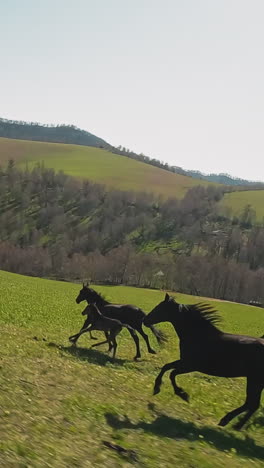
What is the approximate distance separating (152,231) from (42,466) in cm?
15348

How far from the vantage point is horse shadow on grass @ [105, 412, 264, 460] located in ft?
33.2

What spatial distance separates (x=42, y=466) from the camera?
6.93 m

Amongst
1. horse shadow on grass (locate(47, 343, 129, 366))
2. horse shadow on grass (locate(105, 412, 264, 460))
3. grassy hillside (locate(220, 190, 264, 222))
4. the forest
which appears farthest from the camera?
grassy hillside (locate(220, 190, 264, 222))

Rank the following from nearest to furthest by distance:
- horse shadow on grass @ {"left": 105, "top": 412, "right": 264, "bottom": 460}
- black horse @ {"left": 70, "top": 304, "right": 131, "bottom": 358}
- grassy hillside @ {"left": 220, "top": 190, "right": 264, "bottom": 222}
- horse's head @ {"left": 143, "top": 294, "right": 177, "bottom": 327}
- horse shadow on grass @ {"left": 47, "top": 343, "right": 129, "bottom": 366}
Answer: horse shadow on grass @ {"left": 105, "top": 412, "right": 264, "bottom": 460}
horse's head @ {"left": 143, "top": 294, "right": 177, "bottom": 327}
horse shadow on grass @ {"left": 47, "top": 343, "right": 129, "bottom": 366}
black horse @ {"left": 70, "top": 304, "right": 131, "bottom": 358}
grassy hillside @ {"left": 220, "top": 190, "right": 264, "bottom": 222}

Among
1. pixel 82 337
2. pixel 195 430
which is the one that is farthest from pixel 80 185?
pixel 195 430

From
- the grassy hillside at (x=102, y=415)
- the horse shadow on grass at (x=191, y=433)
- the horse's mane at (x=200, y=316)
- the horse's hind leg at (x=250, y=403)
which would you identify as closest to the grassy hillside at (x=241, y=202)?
the grassy hillside at (x=102, y=415)

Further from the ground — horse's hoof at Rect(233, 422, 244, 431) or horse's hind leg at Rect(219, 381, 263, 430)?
horse's hind leg at Rect(219, 381, 263, 430)

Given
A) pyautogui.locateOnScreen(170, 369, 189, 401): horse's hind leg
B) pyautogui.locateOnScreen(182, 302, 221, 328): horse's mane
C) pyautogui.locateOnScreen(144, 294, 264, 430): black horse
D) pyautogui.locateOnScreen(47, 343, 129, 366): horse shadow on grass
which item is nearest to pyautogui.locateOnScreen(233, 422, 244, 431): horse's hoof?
pyautogui.locateOnScreen(144, 294, 264, 430): black horse

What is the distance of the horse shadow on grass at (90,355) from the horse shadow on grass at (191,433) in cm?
543

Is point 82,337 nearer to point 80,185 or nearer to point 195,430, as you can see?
point 195,430

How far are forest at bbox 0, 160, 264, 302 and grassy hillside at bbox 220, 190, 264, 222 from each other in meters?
3.59

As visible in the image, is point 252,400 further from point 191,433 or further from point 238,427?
point 191,433

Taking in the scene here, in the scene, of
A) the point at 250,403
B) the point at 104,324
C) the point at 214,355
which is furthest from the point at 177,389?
the point at 104,324

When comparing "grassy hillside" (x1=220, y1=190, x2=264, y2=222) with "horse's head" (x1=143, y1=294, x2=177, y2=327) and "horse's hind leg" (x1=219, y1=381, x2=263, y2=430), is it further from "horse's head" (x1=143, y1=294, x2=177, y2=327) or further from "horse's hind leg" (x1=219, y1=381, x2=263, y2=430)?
"horse's hind leg" (x1=219, y1=381, x2=263, y2=430)
